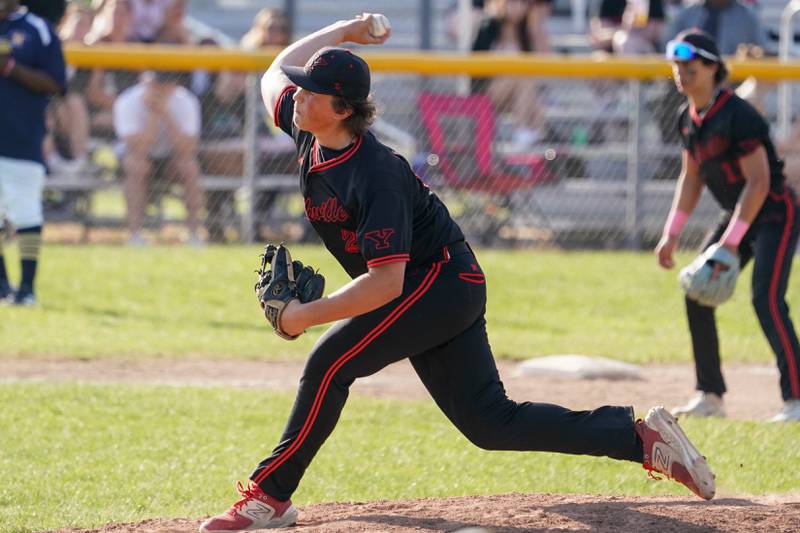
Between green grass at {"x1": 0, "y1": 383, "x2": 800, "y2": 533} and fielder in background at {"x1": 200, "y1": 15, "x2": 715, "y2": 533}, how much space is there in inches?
32.6

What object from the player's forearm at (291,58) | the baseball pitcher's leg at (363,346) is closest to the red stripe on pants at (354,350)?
the baseball pitcher's leg at (363,346)

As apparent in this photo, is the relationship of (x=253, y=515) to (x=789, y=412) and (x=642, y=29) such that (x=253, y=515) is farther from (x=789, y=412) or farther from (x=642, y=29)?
(x=642, y=29)

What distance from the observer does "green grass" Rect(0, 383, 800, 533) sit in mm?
5859

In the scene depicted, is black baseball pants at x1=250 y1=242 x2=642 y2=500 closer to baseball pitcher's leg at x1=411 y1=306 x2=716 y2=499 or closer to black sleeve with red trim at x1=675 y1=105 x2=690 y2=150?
baseball pitcher's leg at x1=411 y1=306 x2=716 y2=499

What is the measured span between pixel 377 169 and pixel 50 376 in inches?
180

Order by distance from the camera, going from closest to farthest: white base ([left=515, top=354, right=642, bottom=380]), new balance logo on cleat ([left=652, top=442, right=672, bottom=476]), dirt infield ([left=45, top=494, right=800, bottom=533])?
dirt infield ([left=45, top=494, right=800, bottom=533]), new balance logo on cleat ([left=652, top=442, right=672, bottom=476]), white base ([left=515, top=354, right=642, bottom=380])

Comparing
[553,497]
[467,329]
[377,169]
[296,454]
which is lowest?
[553,497]

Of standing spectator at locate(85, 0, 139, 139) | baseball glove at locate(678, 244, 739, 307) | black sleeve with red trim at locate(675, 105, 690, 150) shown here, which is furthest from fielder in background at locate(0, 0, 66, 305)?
baseball glove at locate(678, 244, 739, 307)

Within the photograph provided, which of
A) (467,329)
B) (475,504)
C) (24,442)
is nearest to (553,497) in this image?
(475,504)

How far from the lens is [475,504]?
17.7 ft

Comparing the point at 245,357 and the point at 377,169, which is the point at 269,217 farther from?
the point at 377,169

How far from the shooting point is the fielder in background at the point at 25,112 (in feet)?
35.0

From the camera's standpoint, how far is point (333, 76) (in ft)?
15.5

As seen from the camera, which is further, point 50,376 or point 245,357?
point 245,357
